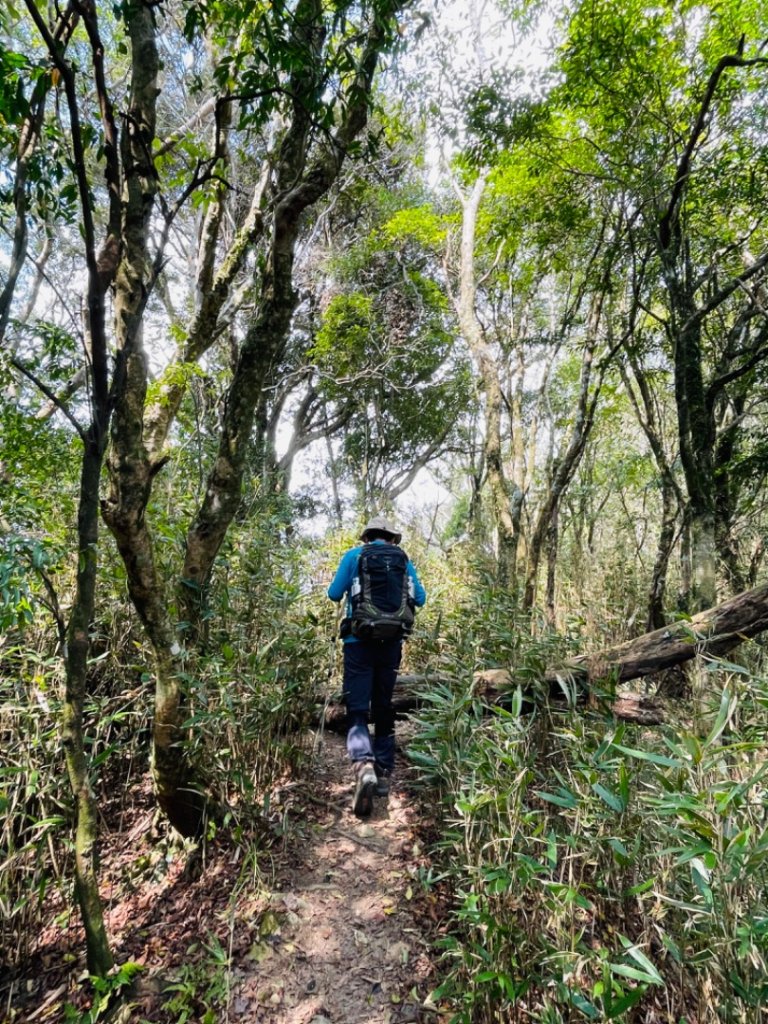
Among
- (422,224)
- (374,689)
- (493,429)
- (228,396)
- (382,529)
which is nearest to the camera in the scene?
(228,396)

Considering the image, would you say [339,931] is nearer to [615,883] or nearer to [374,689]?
[615,883]

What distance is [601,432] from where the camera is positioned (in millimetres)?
11930

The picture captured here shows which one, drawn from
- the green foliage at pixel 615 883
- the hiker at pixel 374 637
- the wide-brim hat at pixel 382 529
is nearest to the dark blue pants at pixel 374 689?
the hiker at pixel 374 637

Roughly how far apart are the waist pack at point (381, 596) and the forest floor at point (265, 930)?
4.15ft

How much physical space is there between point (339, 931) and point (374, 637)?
170 cm

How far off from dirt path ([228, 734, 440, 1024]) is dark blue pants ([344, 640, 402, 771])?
49 centimetres

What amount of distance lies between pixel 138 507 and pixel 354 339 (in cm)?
946

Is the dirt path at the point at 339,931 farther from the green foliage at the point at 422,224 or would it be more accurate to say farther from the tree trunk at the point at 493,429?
the green foliage at the point at 422,224

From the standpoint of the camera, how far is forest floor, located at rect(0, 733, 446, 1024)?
7.41ft

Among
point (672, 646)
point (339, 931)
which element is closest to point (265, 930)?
point (339, 931)

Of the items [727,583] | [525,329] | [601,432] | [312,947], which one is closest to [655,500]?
[601,432]

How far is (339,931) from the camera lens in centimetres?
261

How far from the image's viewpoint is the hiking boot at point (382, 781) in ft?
11.8

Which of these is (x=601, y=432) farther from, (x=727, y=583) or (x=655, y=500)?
(x=727, y=583)
